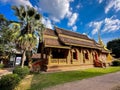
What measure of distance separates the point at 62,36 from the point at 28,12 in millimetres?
7896

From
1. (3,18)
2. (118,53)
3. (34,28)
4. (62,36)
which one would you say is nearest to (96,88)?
(34,28)

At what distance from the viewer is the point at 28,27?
15.4 metres

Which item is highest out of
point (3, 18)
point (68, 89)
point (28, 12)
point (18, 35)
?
point (3, 18)

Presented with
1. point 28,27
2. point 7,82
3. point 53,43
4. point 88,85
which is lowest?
point 88,85

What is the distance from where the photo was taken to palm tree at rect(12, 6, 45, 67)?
14484 millimetres

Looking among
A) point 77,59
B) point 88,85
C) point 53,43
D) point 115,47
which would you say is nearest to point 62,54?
point 77,59

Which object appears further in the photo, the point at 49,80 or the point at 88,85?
the point at 49,80

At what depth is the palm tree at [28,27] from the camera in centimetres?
1448

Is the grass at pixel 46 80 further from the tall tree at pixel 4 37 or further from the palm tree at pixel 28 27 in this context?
the tall tree at pixel 4 37

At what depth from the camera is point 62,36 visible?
69.2ft

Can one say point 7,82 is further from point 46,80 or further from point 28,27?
point 28,27

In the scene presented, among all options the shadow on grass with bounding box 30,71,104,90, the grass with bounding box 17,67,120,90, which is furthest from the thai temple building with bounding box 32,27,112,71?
the shadow on grass with bounding box 30,71,104,90

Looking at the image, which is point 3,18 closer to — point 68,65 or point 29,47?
point 29,47

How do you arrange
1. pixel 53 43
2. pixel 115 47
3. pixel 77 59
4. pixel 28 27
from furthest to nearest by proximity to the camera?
pixel 115 47 → pixel 77 59 → pixel 53 43 → pixel 28 27
